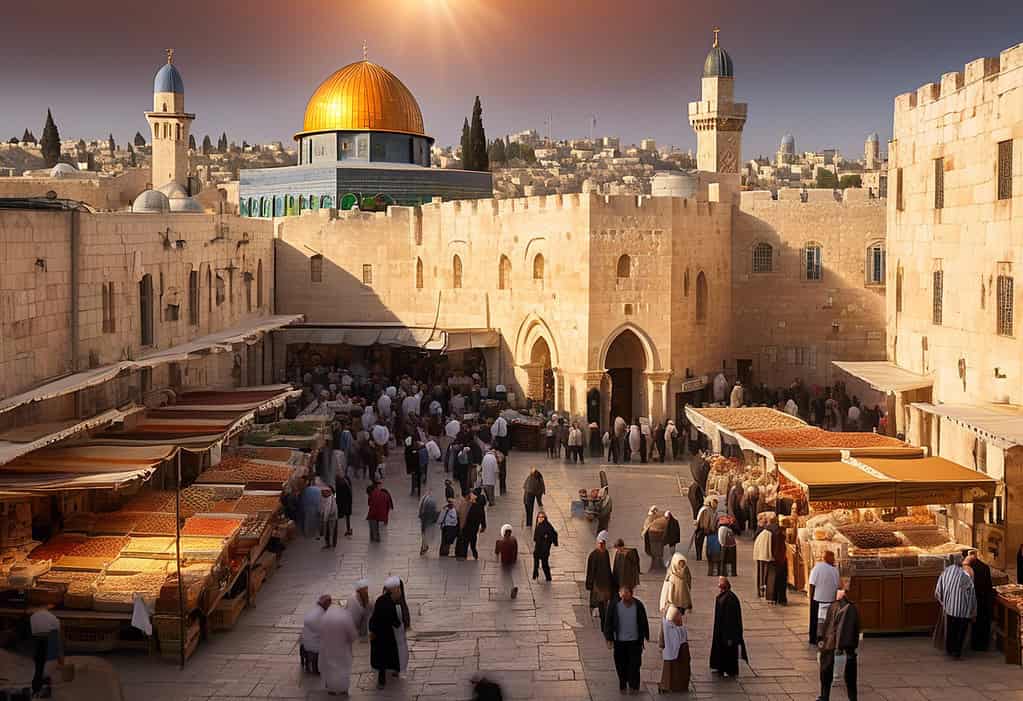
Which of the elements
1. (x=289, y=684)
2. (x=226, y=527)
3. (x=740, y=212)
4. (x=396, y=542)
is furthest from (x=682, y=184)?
(x=289, y=684)

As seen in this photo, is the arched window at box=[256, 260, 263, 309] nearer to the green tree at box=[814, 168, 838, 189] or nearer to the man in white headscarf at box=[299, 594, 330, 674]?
the man in white headscarf at box=[299, 594, 330, 674]

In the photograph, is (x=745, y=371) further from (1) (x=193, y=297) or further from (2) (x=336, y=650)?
(2) (x=336, y=650)

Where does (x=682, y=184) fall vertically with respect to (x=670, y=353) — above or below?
above

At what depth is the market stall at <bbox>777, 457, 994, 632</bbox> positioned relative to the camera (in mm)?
11172

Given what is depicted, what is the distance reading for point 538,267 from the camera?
2484cm

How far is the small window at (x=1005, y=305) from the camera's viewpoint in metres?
14.4

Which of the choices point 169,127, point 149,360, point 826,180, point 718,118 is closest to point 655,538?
point 149,360

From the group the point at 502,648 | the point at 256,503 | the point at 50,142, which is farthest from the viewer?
the point at 50,142

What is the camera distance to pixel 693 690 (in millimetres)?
9797

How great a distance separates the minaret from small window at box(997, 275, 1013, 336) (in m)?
34.5

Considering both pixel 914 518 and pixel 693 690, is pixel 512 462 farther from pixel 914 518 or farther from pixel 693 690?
pixel 693 690

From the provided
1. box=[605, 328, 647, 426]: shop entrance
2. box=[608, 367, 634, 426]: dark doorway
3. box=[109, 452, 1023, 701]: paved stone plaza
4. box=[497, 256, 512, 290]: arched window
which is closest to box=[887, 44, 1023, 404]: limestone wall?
box=[109, 452, 1023, 701]: paved stone plaza

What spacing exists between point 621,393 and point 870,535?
1286 cm

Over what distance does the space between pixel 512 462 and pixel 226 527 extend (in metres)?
9.29
